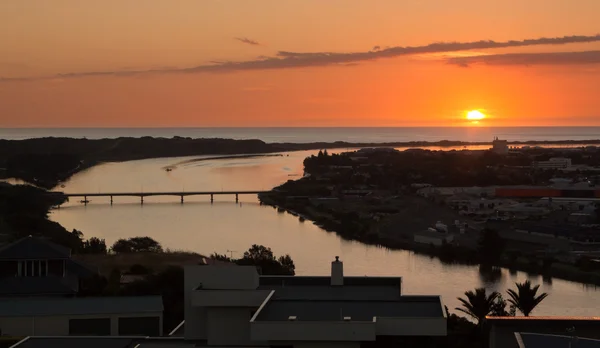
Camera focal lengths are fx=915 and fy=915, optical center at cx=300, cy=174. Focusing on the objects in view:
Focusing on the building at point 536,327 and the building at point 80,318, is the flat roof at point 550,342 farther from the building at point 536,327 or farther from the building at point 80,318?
the building at point 80,318

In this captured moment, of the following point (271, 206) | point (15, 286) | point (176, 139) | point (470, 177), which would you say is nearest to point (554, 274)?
point (15, 286)

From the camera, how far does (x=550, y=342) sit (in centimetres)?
371

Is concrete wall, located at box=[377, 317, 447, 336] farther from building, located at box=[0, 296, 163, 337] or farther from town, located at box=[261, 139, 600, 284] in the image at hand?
town, located at box=[261, 139, 600, 284]

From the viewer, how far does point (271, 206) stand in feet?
92.0

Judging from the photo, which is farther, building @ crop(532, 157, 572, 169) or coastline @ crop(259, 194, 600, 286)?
building @ crop(532, 157, 572, 169)

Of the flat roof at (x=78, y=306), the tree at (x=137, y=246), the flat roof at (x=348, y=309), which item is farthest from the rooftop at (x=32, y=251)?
the tree at (x=137, y=246)

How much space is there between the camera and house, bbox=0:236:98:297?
24.6 ft

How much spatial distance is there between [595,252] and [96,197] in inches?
749

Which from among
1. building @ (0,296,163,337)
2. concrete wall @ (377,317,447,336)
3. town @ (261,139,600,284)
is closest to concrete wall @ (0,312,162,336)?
building @ (0,296,163,337)

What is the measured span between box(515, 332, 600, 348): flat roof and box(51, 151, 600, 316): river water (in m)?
7.16

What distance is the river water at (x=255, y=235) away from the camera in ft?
42.9

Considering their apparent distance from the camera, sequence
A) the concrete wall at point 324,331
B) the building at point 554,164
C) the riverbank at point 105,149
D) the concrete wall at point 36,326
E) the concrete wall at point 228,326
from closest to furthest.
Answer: the concrete wall at point 324,331 → the concrete wall at point 228,326 → the concrete wall at point 36,326 → the building at point 554,164 → the riverbank at point 105,149

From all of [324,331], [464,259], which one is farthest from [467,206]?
[324,331]

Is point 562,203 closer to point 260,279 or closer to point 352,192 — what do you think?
point 352,192
